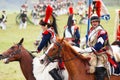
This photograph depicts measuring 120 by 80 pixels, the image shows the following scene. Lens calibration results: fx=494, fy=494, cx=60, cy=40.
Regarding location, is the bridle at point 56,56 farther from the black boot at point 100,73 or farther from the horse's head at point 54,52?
the black boot at point 100,73

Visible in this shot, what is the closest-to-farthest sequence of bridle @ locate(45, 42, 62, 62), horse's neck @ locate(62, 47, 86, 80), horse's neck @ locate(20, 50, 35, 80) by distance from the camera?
1. bridle @ locate(45, 42, 62, 62)
2. horse's neck @ locate(62, 47, 86, 80)
3. horse's neck @ locate(20, 50, 35, 80)

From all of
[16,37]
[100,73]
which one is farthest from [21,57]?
[16,37]

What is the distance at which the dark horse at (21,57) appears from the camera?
12.1m

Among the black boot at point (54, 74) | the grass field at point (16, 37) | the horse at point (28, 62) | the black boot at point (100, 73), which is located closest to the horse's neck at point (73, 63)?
the black boot at point (100, 73)

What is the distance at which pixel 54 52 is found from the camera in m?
10.6

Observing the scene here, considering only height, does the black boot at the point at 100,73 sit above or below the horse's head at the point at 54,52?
below

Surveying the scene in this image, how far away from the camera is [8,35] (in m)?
36.7

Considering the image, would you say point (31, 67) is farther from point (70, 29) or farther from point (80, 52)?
point (70, 29)

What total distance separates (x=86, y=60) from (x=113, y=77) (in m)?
0.90

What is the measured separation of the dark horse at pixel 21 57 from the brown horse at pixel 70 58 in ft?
4.63

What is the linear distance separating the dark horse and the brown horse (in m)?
1.41

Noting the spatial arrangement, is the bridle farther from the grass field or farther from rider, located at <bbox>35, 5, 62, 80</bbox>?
the grass field

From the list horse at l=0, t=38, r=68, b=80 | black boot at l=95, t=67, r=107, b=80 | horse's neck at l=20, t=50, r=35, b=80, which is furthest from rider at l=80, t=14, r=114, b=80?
horse's neck at l=20, t=50, r=35, b=80

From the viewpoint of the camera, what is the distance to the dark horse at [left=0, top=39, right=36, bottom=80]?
1206cm
